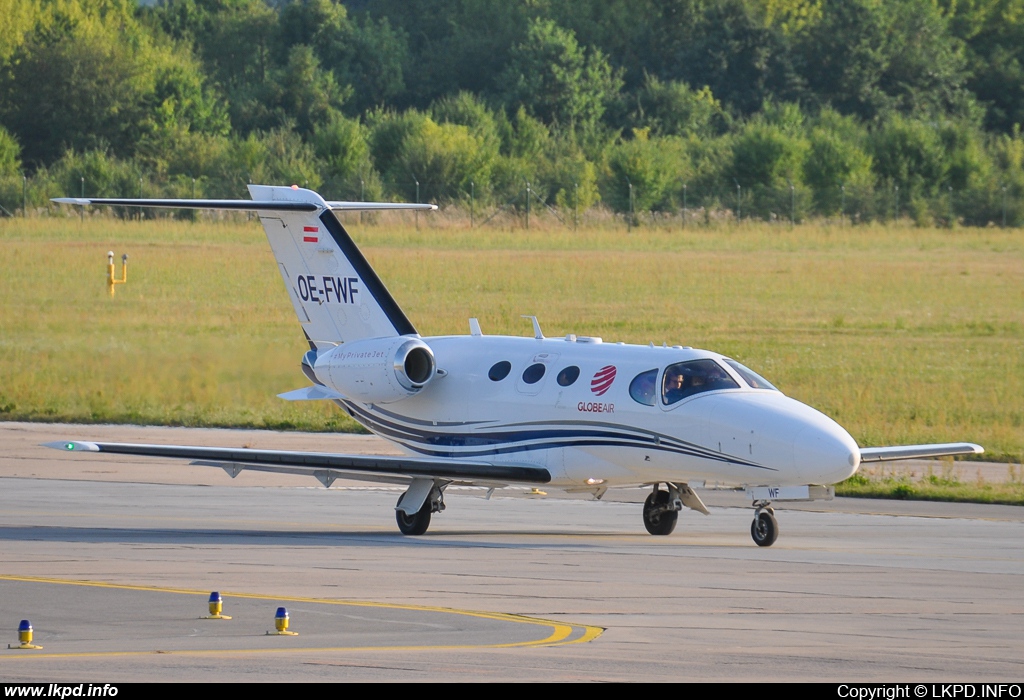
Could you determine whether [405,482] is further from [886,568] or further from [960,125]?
[960,125]

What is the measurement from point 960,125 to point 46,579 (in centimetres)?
8991

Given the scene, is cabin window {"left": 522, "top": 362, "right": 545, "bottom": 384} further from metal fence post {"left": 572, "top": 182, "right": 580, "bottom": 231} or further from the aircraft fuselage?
metal fence post {"left": 572, "top": 182, "right": 580, "bottom": 231}

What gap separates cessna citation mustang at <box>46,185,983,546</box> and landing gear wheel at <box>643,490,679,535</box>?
2 cm

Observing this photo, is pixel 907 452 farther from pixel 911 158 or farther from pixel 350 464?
pixel 911 158

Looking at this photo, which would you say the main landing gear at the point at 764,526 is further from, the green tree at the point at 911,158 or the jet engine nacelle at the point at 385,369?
the green tree at the point at 911,158

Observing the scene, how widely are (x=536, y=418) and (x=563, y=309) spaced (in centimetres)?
3263

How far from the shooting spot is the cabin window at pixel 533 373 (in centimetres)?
2062

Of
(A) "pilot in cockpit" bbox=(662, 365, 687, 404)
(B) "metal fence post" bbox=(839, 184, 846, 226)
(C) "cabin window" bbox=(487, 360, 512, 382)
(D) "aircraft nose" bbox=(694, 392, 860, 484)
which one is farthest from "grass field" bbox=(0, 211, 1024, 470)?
(D) "aircraft nose" bbox=(694, 392, 860, 484)

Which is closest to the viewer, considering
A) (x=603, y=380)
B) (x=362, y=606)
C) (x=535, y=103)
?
(x=362, y=606)

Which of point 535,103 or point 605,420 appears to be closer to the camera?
point 605,420

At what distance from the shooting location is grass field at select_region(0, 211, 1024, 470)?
115 ft

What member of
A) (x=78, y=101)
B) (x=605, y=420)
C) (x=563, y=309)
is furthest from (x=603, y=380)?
(x=78, y=101)

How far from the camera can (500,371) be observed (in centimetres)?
2106
